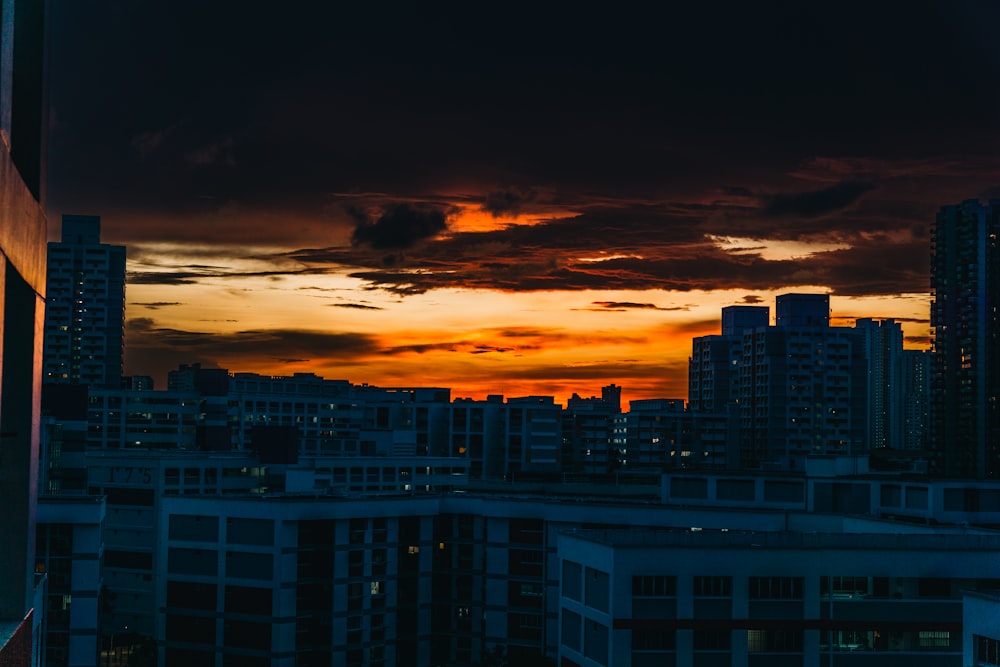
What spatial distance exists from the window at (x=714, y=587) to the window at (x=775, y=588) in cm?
98

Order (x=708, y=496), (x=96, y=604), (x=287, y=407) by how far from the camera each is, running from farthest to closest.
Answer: (x=287, y=407) → (x=708, y=496) → (x=96, y=604)

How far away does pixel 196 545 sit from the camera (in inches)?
3100

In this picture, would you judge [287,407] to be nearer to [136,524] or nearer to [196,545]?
[136,524]

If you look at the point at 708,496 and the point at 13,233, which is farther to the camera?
the point at 708,496

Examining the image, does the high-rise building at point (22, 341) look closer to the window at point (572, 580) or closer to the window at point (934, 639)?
the window at point (572, 580)

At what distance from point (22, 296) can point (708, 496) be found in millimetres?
80602

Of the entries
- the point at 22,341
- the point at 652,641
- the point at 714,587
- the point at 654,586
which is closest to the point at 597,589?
the point at 654,586

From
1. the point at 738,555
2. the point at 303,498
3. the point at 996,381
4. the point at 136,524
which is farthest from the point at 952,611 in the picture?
the point at 996,381

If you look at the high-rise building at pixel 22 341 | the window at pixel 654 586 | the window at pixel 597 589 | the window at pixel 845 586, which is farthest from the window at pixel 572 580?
the high-rise building at pixel 22 341

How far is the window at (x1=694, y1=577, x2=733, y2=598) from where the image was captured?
2112 inches

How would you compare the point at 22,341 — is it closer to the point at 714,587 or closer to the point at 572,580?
the point at 714,587

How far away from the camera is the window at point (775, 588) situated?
5403 cm

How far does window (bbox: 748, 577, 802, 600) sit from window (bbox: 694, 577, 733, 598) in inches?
38.4

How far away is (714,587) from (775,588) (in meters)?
2.71
